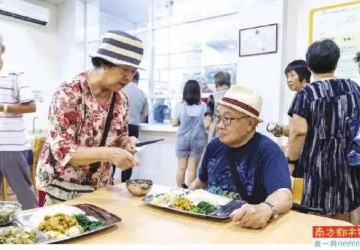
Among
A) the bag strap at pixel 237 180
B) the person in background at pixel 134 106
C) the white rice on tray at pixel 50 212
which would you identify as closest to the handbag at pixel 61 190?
the white rice on tray at pixel 50 212

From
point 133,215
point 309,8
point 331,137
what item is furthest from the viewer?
point 309,8

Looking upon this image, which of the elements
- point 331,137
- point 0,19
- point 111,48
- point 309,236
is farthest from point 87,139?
point 0,19

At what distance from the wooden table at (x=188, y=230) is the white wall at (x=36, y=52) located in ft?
11.4

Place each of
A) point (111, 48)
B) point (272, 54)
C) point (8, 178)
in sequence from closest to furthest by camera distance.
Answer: point (111, 48)
point (8, 178)
point (272, 54)

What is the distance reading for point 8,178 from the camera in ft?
6.36

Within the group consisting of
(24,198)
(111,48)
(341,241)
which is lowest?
(24,198)

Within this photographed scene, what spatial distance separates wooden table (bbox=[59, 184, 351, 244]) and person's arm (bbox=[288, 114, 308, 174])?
583 millimetres

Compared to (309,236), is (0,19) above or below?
above

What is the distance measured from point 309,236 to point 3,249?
0.69m

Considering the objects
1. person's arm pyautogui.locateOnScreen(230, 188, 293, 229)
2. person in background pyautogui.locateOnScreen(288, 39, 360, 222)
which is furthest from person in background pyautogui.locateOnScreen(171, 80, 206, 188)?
person's arm pyautogui.locateOnScreen(230, 188, 293, 229)

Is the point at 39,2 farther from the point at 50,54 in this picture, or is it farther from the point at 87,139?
the point at 87,139

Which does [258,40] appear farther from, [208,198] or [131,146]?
[208,198]

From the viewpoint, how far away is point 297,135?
1.47 m

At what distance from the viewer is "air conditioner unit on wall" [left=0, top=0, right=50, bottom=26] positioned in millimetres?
3746
